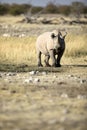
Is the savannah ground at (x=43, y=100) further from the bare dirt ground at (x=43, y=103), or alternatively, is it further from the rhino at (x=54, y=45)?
the rhino at (x=54, y=45)

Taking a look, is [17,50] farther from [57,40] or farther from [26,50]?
[57,40]

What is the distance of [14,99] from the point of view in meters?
10.3

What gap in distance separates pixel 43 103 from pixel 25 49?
12.6 m

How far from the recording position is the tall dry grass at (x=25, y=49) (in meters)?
21.0

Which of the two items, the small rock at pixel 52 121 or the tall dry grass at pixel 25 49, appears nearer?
the small rock at pixel 52 121

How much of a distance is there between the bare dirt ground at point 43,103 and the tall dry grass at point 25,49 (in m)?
6.58

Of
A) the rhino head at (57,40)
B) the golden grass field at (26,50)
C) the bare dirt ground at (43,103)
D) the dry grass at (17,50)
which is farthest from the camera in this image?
the golden grass field at (26,50)

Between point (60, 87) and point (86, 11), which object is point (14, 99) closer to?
point (60, 87)

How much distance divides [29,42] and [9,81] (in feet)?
35.4

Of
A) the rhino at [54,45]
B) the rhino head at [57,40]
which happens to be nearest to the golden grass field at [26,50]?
the rhino at [54,45]

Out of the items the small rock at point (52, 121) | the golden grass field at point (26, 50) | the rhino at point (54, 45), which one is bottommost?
the golden grass field at point (26, 50)

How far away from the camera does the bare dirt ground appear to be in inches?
321

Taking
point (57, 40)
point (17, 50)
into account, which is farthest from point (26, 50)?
point (57, 40)

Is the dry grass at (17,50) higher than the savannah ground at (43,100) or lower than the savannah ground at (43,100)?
lower
